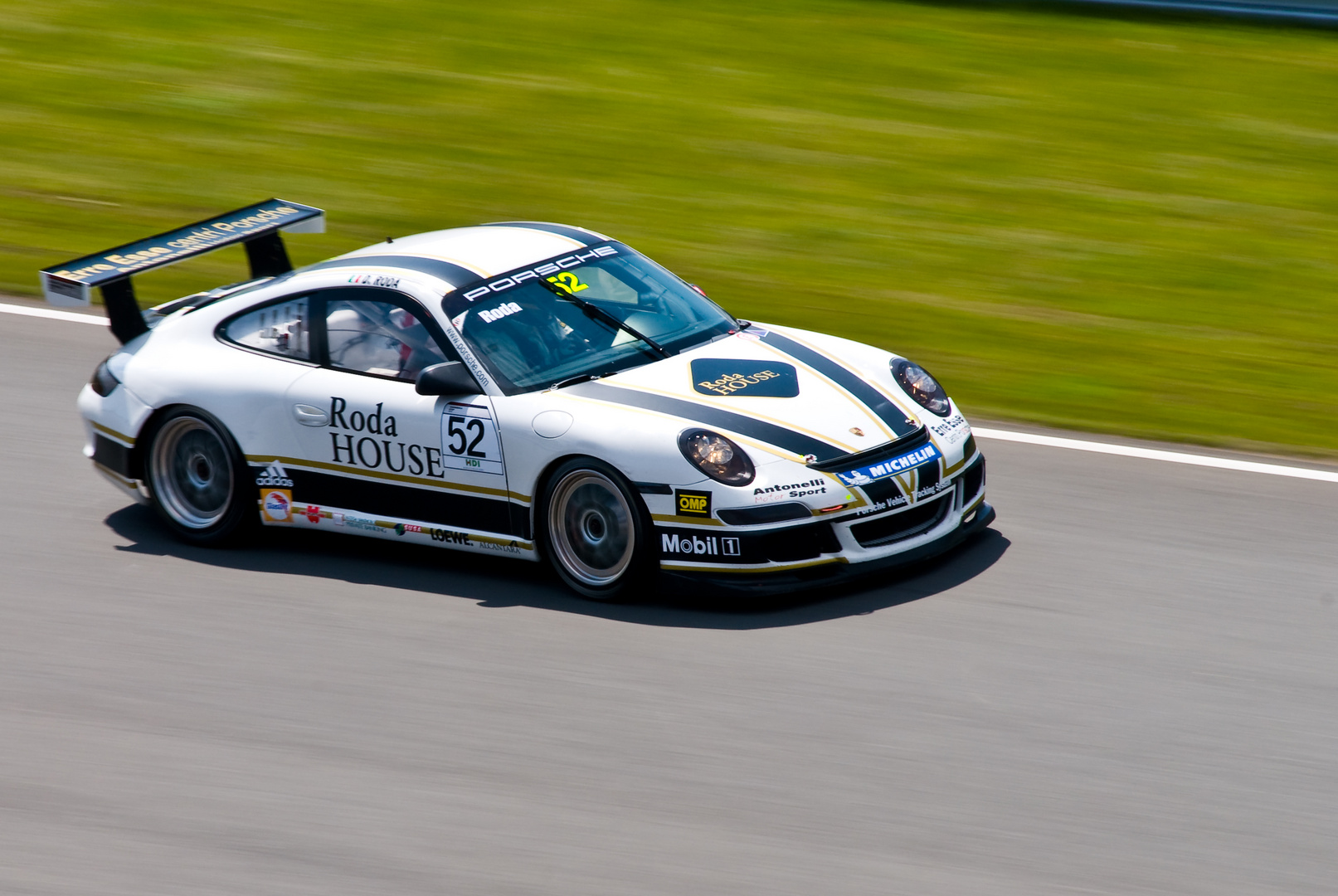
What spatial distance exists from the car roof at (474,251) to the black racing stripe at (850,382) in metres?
1.08

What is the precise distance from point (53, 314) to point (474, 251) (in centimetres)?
431

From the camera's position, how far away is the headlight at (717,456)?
6488 mm

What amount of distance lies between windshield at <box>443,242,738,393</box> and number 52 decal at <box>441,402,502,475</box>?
17cm

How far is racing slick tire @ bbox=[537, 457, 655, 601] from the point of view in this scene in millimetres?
6582

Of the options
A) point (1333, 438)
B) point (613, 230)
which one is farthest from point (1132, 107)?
point (1333, 438)

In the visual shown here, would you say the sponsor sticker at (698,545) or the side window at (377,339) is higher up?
the side window at (377,339)

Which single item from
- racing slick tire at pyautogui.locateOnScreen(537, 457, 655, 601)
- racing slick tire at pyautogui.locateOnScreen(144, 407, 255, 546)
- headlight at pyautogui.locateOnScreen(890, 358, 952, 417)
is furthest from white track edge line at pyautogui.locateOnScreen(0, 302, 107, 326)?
headlight at pyautogui.locateOnScreen(890, 358, 952, 417)

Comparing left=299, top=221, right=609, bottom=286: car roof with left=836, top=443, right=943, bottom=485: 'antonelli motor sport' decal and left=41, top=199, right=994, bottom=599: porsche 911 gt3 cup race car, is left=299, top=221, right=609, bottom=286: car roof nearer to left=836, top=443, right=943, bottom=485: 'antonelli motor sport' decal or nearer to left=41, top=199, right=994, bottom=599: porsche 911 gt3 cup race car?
left=41, top=199, right=994, bottom=599: porsche 911 gt3 cup race car

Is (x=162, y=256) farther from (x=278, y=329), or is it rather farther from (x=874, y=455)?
(x=874, y=455)

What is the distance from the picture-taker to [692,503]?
6473mm

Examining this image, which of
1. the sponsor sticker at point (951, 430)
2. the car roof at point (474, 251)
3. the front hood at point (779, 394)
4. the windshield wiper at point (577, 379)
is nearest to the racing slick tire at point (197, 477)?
the car roof at point (474, 251)

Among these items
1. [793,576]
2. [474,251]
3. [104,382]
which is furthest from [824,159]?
[793,576]

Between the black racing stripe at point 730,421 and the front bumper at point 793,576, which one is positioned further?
the black racing stripe at point 730,421

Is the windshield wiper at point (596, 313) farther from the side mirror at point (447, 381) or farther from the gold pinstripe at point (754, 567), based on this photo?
the gold pinstripe at point (754, 567)
